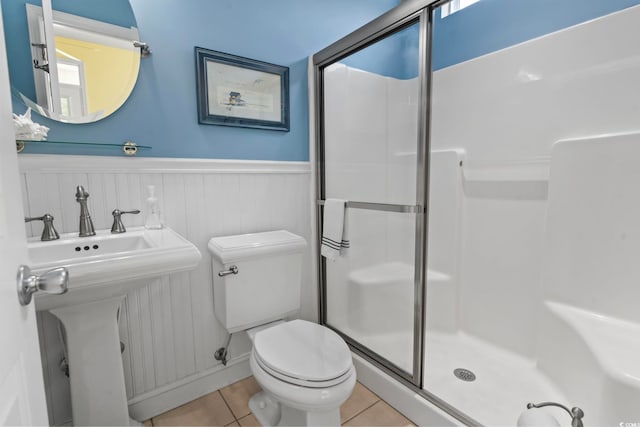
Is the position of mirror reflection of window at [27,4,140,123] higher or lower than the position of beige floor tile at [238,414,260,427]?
higher

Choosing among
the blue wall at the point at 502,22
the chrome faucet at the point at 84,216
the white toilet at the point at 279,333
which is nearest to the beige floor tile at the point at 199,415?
the white toilet at the point at 279,333

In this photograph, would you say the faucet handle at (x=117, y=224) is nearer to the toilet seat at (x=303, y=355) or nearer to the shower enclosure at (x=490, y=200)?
the toilet seat at (x=303, y=355)

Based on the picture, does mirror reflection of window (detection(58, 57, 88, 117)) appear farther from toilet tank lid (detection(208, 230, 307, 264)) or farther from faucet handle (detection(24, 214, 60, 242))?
toilet tank lid (detection(208, 230, 307, 264))

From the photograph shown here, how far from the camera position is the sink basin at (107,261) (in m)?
0.84

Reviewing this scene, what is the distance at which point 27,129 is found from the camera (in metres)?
1.08

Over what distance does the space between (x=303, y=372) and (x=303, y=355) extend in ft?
0.34

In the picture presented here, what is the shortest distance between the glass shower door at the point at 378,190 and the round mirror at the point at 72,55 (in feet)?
3.22

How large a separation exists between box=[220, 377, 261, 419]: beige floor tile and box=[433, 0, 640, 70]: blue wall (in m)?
1.84

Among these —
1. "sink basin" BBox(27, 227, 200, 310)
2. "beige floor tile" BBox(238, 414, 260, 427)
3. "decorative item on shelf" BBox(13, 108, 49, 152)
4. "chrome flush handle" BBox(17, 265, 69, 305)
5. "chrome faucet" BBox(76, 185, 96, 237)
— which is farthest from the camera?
"beige floor tile" BBox(238, 414, 260, 427)

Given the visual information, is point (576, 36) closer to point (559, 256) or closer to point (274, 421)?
point (559, 256)

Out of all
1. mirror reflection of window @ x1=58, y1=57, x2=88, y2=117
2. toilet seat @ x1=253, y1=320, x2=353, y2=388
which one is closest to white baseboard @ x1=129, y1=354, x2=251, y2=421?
toilet seat @ x1=253, y1=320, x2=353, y2=388

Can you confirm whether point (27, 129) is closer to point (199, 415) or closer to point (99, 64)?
point (99, 64)

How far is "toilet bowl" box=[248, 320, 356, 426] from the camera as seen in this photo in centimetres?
109

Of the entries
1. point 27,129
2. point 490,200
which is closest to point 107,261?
point 27,129
